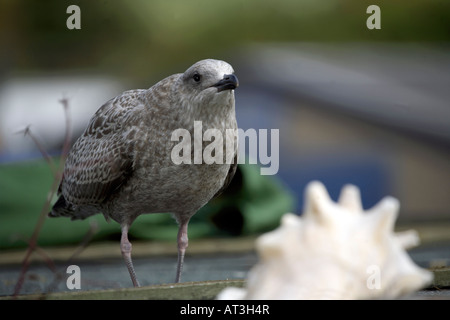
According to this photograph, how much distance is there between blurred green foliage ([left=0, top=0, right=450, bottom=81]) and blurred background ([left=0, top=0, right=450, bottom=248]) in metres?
0.01

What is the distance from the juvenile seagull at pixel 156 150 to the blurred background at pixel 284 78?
2.14 feet

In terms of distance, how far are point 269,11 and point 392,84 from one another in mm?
2121

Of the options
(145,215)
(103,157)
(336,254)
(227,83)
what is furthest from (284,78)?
(336,254)

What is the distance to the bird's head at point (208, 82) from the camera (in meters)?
1.44

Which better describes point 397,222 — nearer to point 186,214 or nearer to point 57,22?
point 186,214

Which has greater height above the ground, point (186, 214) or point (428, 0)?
point (428, 0)

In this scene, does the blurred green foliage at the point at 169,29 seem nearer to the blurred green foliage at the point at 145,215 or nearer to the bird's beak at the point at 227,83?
the blurred green foliage at the point at 145,215

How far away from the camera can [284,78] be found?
4281mm

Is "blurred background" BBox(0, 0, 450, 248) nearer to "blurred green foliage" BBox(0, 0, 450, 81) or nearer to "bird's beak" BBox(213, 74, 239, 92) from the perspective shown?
"blurred green foliage" BBox(0, 0, 450, 81)

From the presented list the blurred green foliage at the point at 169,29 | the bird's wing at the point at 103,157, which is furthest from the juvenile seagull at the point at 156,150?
the blurred green foliage at the point at 169,29

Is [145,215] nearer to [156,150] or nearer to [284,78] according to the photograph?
[156,150]

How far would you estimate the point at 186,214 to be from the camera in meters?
1.66

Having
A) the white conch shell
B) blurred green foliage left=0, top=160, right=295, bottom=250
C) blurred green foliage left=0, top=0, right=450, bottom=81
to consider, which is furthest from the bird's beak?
blurred green foliage left=0, top=0, right=450, bottom=81

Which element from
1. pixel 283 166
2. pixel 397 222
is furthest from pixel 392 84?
pixel 397 222
